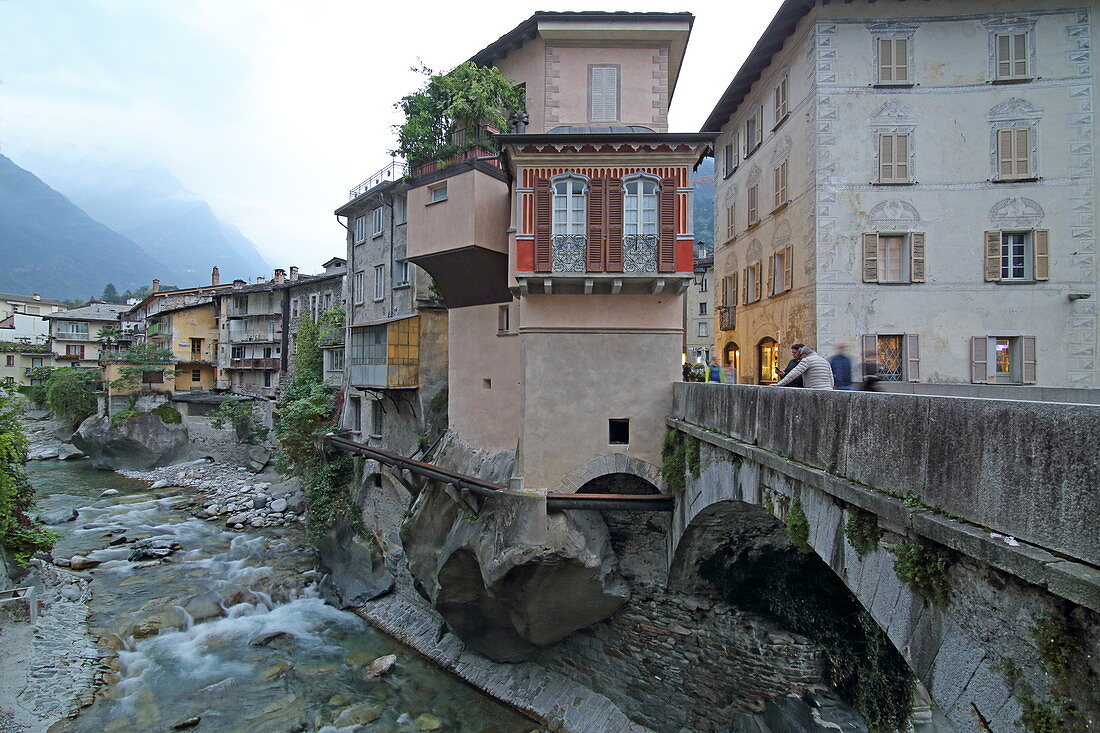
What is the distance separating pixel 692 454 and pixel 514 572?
4671 millimetres

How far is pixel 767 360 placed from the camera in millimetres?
19734

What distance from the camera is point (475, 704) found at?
12930 millimetres

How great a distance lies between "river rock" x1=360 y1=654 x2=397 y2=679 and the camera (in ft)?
45.7

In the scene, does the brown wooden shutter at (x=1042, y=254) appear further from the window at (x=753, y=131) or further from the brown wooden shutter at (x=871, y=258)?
the window at (x=753, y=131)

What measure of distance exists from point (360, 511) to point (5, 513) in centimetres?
973

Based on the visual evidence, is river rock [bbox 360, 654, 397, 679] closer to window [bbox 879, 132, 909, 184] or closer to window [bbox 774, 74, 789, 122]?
window [bbox 879, 132, 909, 184]

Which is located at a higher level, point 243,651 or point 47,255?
point 47,255

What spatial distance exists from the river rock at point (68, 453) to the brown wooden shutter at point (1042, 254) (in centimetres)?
5609

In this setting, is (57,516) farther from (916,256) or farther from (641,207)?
(916,256)

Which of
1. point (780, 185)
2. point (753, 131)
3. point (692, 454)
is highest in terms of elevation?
point (753, 131)

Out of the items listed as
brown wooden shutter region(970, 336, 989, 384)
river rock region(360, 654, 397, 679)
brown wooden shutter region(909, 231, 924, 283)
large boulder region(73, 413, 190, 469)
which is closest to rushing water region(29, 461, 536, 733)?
river rock region(360, 654, 397, 679)

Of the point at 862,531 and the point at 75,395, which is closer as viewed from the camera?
the point at 862,531

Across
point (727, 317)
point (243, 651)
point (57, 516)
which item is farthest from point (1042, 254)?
point (57, 516)

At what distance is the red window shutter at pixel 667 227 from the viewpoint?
11523 mm
